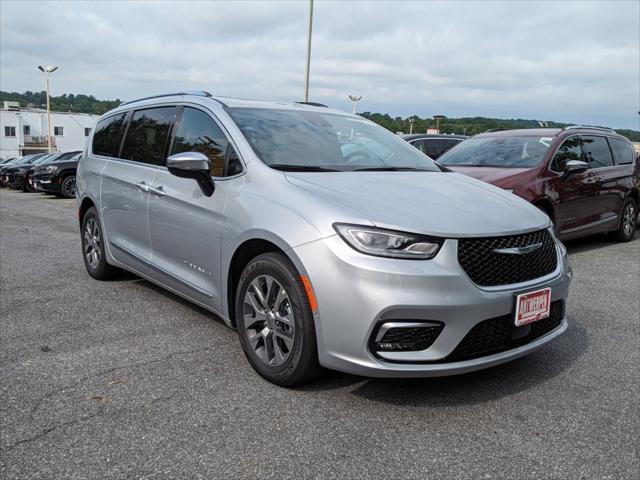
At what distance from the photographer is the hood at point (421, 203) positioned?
3.01 metres

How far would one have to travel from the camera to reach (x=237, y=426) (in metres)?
2.88

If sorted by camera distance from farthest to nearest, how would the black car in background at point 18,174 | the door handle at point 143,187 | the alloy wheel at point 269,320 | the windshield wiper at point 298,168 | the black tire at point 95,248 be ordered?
the black car in background at point 18,174 < the black tire at point 95,248 < the door handle at point 143,187 < the windshield wiper at point 298,168 < the alloy wheel at point 269,320

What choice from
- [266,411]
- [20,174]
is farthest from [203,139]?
[20,174]

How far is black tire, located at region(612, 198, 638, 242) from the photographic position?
29.4ft

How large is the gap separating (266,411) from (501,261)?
1.45 meters

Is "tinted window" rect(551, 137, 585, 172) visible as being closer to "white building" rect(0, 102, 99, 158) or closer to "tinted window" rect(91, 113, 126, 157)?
"tinted window" rect(91, 113, 126, 157)

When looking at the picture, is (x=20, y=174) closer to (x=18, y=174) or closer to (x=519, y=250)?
(x=18, y=174)

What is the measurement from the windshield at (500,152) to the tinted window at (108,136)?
4465 mm

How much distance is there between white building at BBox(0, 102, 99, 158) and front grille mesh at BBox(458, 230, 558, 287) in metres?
75.1

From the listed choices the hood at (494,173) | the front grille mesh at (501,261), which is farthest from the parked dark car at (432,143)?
the front grille mesh at (501,261)

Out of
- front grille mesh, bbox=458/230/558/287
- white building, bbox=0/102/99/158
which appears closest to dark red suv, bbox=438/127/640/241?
front grille mesh, bbox=458/230/558/287

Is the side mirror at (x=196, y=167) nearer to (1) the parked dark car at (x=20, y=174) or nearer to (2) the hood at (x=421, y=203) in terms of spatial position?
(2) the hood at (x=421, y=203)

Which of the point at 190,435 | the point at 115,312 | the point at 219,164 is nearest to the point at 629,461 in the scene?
the point at 190,435

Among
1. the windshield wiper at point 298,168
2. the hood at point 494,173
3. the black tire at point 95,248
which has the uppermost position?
the windshield wiper at point 298,168
